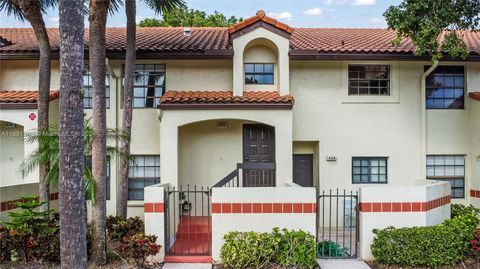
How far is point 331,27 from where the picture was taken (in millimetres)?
19062

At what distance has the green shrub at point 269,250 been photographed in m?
8.63

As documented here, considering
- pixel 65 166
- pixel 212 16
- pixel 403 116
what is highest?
pixel 212 16

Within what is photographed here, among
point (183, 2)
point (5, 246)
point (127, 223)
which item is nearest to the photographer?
point (5, 246)

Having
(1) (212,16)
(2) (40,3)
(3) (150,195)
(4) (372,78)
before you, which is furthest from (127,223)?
(1) (212,16)

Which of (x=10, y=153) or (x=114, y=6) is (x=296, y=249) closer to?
(x=114, y=6)

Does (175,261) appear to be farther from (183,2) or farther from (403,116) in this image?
(403,116)

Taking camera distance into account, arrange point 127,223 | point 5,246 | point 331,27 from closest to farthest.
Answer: point 5,246
point 127,223
point 331,27

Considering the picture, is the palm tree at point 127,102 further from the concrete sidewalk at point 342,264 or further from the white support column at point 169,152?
the concrete sidewalk at point 342,264

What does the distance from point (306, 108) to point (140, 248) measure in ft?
25.8

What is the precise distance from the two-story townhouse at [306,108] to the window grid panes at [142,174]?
0.04m

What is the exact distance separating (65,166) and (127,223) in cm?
574

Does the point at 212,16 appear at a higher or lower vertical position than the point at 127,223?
higher

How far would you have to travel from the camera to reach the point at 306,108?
13906 millimetres

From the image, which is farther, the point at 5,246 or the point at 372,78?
the point at 372,78
